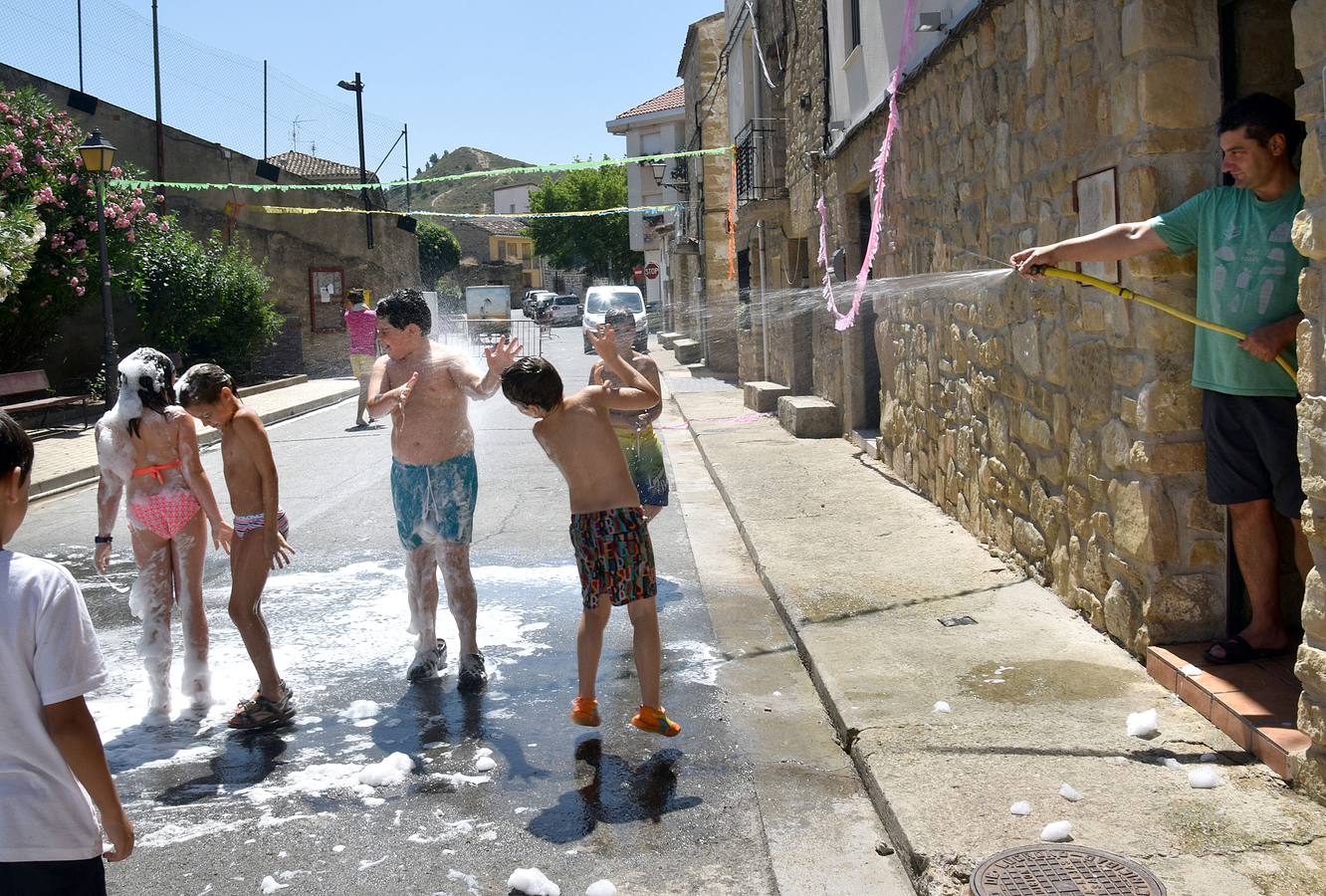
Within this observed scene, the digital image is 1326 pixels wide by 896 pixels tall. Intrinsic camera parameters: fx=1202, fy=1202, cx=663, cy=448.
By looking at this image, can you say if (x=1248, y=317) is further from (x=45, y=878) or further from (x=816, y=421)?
(x=816, y=421)

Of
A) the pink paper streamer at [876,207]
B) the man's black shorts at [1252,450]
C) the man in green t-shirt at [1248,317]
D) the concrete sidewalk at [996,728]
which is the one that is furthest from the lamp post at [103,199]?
the man's black shorts at [1252,450]

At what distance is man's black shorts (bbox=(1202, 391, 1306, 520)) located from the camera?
12.9 feet

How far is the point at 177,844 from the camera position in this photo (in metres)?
3.77

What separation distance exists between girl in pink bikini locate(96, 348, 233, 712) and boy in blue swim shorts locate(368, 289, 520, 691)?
815 millimetres

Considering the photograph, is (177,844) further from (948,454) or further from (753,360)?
(753,360)

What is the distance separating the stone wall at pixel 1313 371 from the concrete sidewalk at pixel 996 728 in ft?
0.86

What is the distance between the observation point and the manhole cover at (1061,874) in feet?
9.82

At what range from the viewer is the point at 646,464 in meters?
6.96

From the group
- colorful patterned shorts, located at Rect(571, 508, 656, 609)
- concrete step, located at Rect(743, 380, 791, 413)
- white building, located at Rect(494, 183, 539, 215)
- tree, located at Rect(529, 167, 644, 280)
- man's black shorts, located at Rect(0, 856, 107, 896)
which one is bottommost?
man's black shorts, located at Rect(0, 856, 107, 896)

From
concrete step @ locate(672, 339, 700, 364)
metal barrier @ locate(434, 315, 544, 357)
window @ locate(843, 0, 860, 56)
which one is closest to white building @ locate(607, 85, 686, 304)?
metal barrier @ locate(434, 315, 544, 357)

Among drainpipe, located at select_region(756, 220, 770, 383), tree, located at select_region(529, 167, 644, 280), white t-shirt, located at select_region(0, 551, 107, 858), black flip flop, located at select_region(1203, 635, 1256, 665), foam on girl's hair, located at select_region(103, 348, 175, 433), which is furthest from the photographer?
tree, located at select_region(529, 167, 644, 280)

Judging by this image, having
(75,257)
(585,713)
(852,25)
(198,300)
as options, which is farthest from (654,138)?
(585,713)

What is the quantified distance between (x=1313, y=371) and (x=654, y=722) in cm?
242

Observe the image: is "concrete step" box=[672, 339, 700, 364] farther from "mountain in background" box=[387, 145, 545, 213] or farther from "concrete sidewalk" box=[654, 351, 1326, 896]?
"mountain in background" box=[387, 145, 545, 213]
